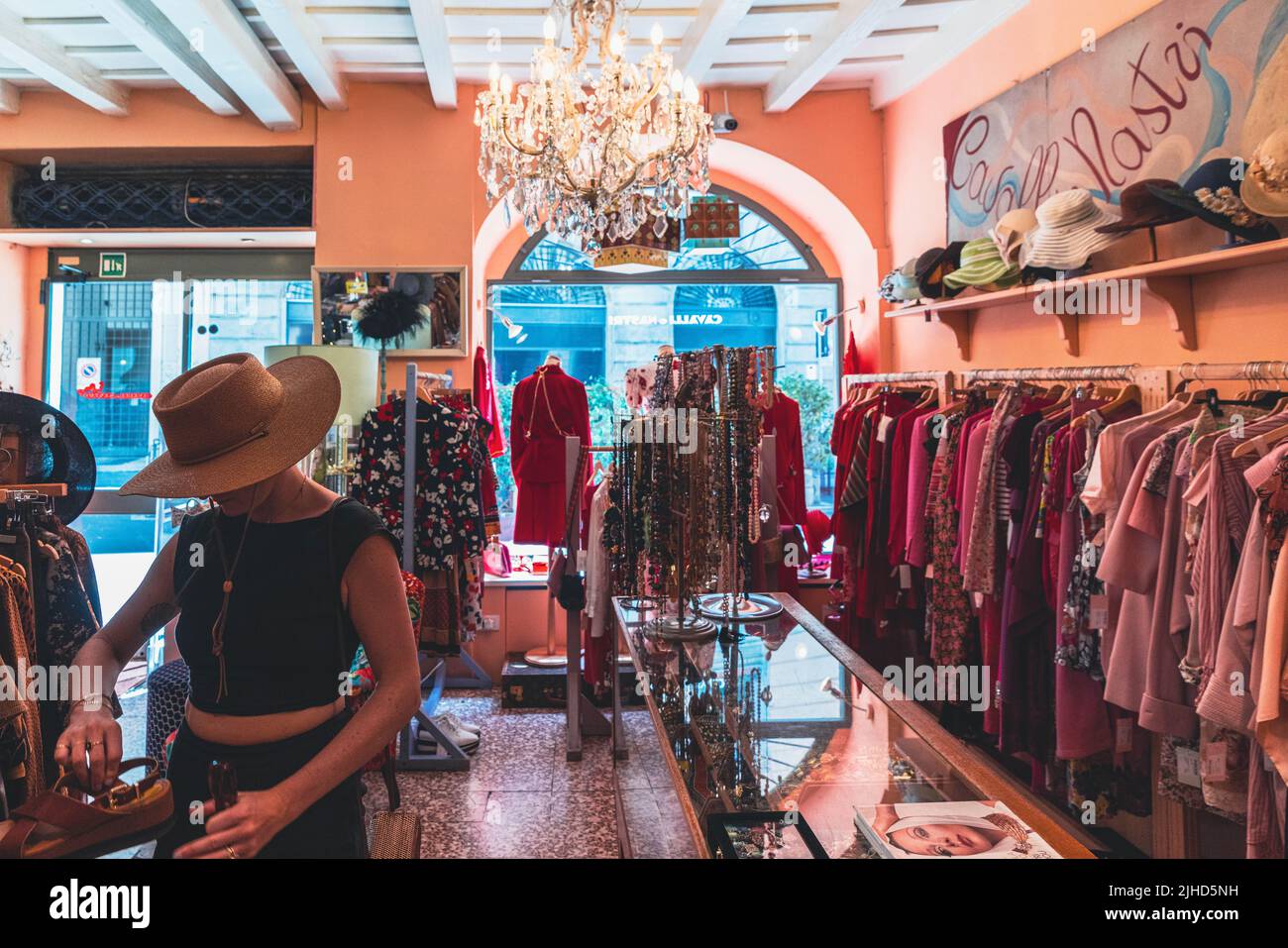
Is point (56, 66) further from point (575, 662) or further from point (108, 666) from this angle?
point (108, 666)

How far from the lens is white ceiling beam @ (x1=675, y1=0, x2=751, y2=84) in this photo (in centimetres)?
391

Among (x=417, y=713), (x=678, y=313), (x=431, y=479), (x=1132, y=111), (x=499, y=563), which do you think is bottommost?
(x=417, y=713)

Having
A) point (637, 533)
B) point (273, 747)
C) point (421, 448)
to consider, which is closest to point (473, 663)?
point (421, 448)

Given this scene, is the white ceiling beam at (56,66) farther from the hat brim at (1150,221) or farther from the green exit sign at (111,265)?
the hat brim at (1150,221)

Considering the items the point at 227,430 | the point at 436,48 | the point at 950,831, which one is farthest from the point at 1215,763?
the point at 436,48

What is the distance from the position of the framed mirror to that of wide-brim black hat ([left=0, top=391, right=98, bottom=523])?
2.09 meters

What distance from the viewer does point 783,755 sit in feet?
5.76

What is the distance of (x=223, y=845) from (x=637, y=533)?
1.81 m

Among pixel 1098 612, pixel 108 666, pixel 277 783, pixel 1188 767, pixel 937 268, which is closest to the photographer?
pixel 277 783

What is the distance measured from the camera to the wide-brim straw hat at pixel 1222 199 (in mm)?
2451

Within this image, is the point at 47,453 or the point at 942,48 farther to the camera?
the point at 942,48

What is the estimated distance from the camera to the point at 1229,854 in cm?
268

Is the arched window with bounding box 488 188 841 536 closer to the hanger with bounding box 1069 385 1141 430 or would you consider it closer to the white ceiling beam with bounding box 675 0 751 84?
the white ceiling beam with bounding box 675 0 751 84

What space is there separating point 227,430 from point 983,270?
10.1 ft
